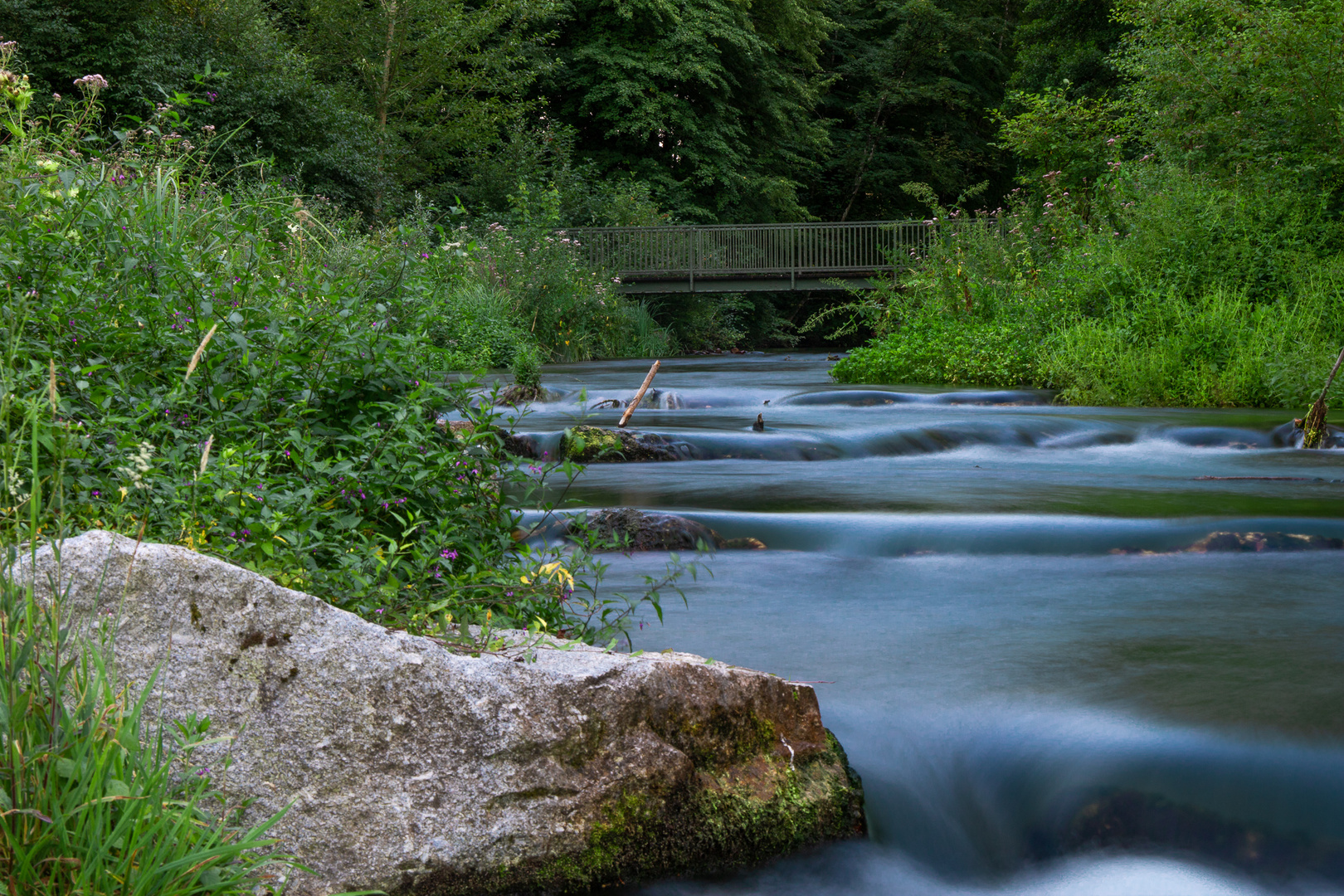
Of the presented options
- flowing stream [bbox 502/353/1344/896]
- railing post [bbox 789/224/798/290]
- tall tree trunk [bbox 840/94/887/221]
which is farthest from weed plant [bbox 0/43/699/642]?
tall tree trunk [bbox 840/94/887/221]

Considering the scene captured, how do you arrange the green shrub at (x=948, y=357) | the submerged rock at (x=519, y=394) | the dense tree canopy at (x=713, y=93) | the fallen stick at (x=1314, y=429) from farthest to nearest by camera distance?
the dense tree canopy at (x=713, y=93) → the green shrub at (x=948, y=357) → the submerged rock at (x=519, y=394) → the fallen stick at (x=1314, y=429)

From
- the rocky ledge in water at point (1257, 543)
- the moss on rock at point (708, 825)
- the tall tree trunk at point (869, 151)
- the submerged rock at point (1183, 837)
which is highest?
the tall tree trunk at point (869, 151)

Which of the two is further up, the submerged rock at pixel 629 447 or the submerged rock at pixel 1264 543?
the submerged rock at pixel 1264 543

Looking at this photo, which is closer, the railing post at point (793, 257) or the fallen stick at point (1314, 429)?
the fallen stick at point (1314, 429)

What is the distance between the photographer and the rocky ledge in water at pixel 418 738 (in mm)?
1971

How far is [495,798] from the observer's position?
2.10m

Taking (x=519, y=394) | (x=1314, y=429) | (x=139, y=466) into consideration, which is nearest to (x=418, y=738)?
(x=139, y=466)

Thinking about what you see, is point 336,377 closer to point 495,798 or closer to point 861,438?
point 495,798

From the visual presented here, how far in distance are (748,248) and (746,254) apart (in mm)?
153

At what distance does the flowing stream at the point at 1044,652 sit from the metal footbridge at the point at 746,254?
693 inches

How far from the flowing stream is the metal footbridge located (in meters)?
17.6

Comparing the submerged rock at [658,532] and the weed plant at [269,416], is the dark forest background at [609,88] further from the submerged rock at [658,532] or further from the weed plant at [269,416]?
the weed plant at [269,416]

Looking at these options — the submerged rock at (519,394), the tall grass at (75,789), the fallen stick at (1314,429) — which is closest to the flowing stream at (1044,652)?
the fallen stick at (1314,429)

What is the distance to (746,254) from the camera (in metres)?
26.3
